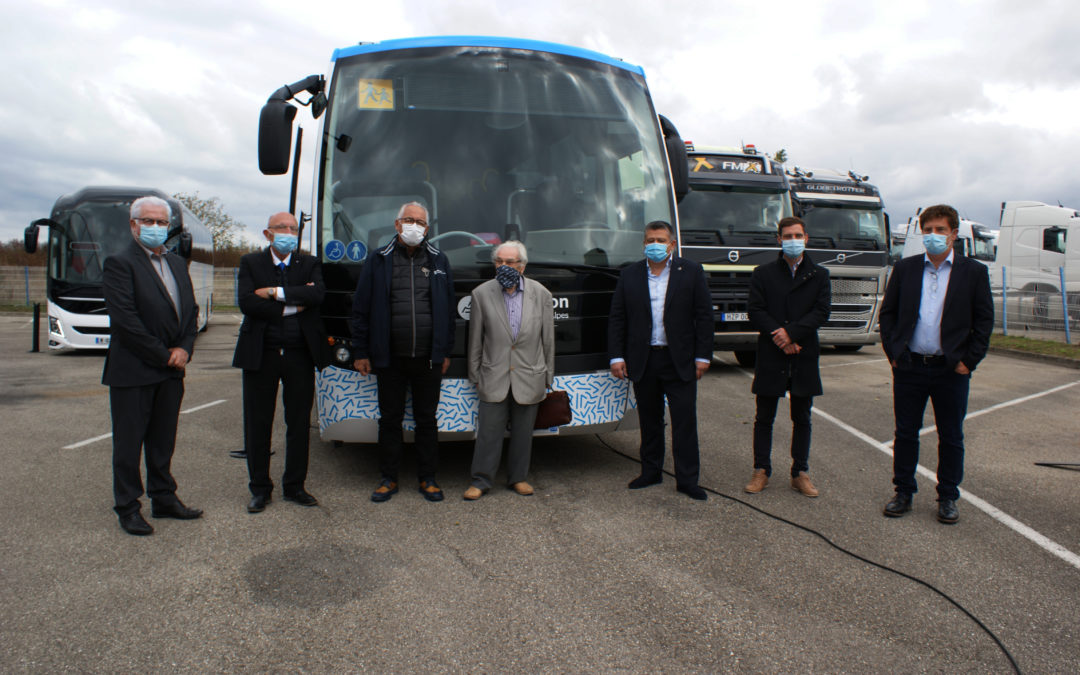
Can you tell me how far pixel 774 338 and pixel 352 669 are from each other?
11.1 feet

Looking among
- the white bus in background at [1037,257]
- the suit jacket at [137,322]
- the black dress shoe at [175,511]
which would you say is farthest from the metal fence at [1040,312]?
the suit jacket at [137,322]

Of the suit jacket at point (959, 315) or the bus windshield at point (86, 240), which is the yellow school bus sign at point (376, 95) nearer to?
the suit jacket at point (959, 315)

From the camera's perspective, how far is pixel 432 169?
5.04 metres

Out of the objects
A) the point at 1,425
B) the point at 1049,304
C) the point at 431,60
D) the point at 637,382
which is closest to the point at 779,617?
the point at 637,382

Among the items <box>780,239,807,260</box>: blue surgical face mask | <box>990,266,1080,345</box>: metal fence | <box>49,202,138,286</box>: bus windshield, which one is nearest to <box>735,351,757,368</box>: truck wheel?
<box>990,266,1080,345</box>: metal fence

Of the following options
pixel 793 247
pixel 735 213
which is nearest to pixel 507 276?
pixel 793 247

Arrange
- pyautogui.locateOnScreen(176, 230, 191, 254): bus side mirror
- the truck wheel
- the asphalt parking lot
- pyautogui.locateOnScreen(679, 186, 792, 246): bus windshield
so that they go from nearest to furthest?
the asphalt parking lot → pyautogui.locateOnScreen(679, 186, 792, 246): bus windshield → the truck wheel → pyautogui.locateOnScreen(176, 230, 191, 254): bus side mirror

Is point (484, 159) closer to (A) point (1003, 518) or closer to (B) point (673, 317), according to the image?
(B) point (673, 317)

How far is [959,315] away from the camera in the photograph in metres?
4.37

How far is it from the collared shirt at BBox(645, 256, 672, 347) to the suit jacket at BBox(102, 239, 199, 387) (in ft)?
9.47

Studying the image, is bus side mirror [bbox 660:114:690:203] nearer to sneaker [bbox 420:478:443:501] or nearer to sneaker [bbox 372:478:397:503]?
sneaker [bbox 420:478:443:501]

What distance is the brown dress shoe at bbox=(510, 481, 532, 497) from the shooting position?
16.3 ft

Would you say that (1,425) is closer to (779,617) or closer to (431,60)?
(431,60)

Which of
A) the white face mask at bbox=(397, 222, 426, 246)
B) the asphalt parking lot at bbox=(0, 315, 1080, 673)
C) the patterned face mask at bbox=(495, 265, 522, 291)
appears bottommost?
the asphalt parking lot at bbox=(0, 315, 1080, 673)
